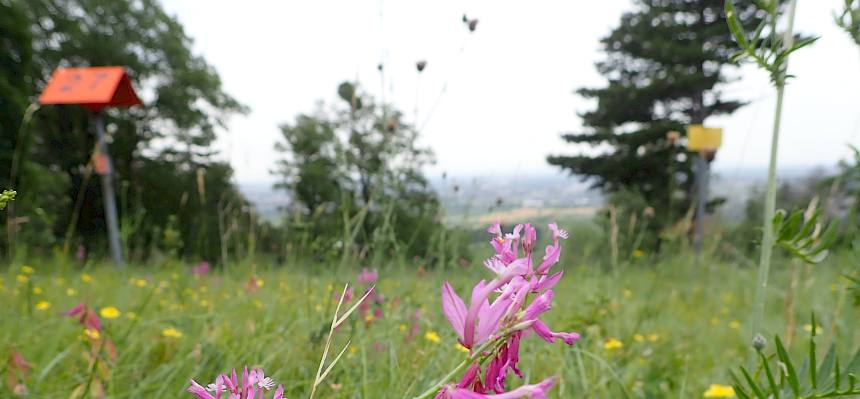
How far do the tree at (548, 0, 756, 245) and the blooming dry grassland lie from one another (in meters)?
11.9

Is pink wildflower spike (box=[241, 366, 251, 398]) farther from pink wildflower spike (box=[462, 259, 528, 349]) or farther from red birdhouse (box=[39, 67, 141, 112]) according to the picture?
red birdhouse (box=[39, 67, 141, 112])

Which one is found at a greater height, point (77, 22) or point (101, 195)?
point (77, 22)

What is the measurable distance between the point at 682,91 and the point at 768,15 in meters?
15.8

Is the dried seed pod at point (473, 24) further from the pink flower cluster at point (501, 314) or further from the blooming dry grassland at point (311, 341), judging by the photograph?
the pink flower cluster at point (501, 314)

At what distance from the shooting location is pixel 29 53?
9.35 m

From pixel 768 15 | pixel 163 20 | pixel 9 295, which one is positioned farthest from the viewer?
pixel 163 20

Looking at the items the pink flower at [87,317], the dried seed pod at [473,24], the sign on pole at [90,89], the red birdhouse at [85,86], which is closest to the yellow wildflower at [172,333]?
the pink flower at [87,317]

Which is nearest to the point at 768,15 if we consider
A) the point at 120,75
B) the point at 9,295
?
the point at 9,295

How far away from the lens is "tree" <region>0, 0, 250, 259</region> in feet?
45.1

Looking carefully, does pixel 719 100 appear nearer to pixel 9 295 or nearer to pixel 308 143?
pixel 308 143

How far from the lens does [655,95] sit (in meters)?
15.5

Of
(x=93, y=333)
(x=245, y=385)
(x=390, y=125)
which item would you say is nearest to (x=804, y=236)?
(x=245, y=385)

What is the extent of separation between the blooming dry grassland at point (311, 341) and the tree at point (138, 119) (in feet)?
37.1

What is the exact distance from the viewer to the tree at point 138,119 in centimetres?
1376
